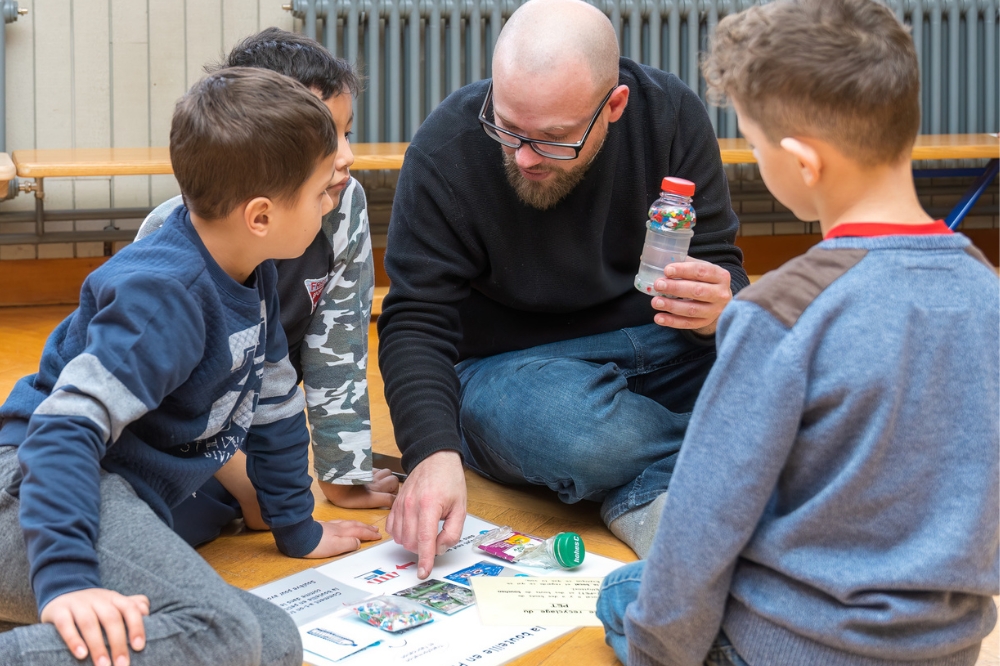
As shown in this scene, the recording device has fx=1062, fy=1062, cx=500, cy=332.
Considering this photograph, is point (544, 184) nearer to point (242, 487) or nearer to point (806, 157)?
point (242, 487)

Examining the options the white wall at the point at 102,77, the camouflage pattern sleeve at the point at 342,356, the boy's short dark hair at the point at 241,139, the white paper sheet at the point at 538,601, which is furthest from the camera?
the white wall at the point at 102,77

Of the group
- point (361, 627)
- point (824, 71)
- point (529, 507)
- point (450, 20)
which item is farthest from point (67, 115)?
point (824, 71)

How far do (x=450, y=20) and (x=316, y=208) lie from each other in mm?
2401

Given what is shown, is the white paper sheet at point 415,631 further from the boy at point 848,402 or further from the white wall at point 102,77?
the white wall at point 102,77

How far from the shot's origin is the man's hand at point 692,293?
140 cm

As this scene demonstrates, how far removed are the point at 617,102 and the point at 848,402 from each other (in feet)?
2.82

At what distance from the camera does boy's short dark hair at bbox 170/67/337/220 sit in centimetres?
113

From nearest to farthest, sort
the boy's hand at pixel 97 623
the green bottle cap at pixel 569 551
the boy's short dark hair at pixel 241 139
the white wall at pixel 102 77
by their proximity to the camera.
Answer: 1. the boy's hand at pixel 97 623
2. the boy's short dark hair at pixel 241 139
3. the green bottle cap at pixel 569 551
4. the white wall at pixel 102 77

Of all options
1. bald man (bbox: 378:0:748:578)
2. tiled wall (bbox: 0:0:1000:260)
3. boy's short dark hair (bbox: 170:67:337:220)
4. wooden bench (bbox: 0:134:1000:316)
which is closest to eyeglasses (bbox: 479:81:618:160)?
bald man (bbox: 378:0:748:578)

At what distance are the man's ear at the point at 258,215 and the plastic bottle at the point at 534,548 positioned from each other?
0.55 m

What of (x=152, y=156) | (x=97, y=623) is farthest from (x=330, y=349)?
(x=152, y=156)

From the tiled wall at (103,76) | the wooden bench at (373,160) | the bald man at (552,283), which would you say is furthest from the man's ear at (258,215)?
the tiled wall at (103,76)

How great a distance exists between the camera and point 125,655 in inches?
37.5

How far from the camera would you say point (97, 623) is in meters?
0.95
